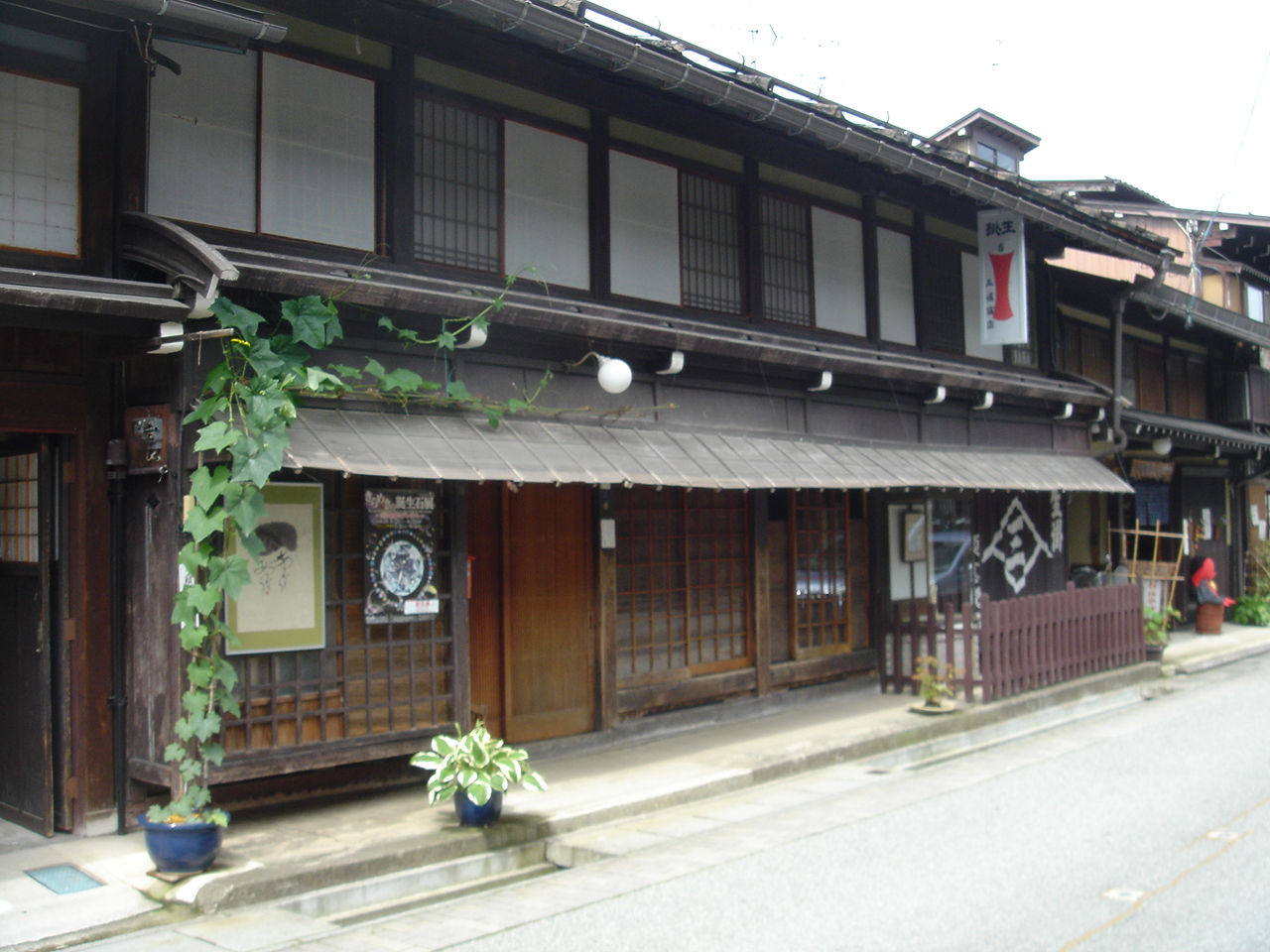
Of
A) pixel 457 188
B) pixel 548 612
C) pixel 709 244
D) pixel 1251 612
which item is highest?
pixel 709 244

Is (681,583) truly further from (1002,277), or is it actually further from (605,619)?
(1002,277)

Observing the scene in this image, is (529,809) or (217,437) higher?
(217,437)

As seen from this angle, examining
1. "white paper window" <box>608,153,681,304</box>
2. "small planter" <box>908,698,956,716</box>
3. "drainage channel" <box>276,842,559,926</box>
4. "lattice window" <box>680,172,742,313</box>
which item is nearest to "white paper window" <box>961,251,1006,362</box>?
"lattice window" <box>680,172,742,313</box>

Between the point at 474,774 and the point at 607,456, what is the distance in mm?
3080

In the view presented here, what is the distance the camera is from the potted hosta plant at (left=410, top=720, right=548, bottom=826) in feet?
25.4

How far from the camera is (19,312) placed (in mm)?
6730

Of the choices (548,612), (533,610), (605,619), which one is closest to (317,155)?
(533,610)

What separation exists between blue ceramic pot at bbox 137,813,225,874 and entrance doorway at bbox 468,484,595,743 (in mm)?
3379

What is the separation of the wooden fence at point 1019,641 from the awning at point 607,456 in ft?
5.41

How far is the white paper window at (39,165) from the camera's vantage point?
7219 mm

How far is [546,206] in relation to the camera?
10.4 meters

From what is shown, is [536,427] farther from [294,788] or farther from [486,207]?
[294,788]

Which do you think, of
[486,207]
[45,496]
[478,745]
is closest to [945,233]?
[486,207]

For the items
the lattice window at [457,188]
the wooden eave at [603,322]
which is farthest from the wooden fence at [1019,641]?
the lattice window at [457,188]
